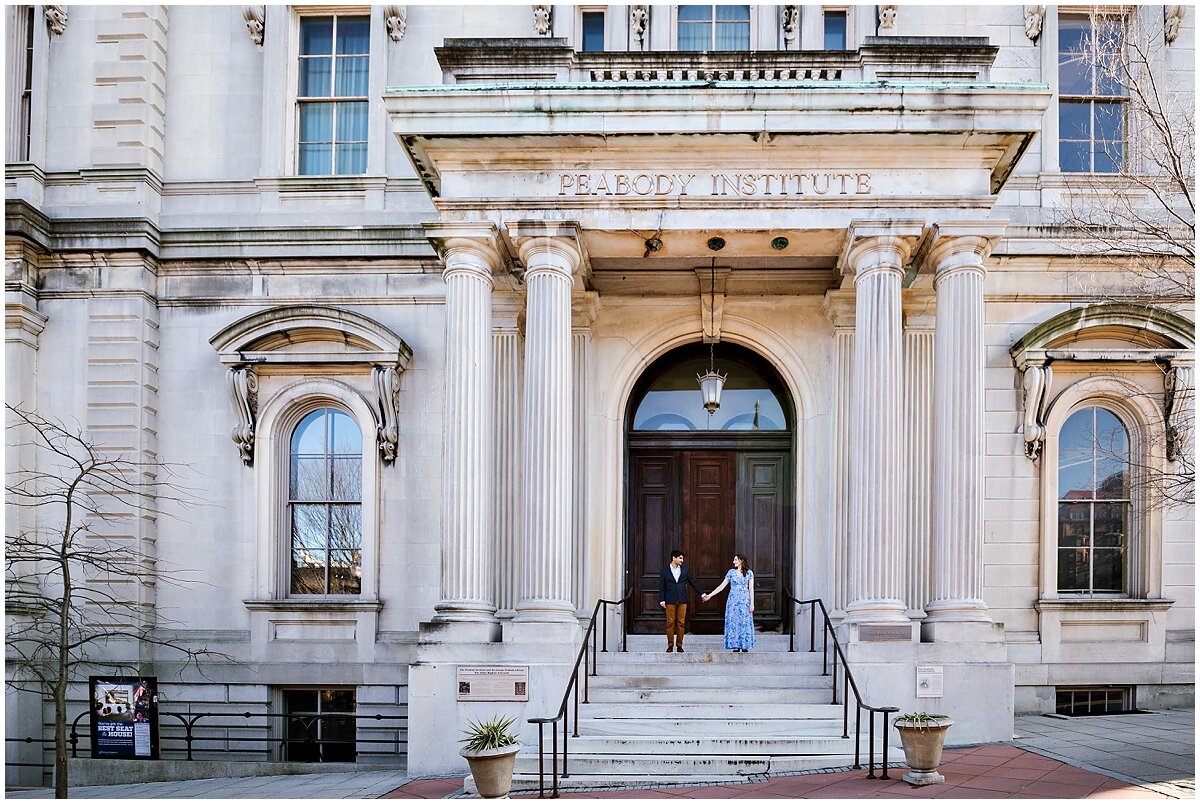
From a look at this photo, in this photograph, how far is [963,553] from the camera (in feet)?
48.2

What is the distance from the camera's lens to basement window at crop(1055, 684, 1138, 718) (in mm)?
17156

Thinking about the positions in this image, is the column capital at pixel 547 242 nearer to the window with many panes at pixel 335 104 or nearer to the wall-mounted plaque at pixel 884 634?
the window with many panes at pixel 335 104

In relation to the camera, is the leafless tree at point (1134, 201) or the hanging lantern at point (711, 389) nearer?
the leafless tree at point (1134, 201)

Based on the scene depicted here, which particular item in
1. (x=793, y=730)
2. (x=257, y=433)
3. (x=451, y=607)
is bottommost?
(x=793, y=730)

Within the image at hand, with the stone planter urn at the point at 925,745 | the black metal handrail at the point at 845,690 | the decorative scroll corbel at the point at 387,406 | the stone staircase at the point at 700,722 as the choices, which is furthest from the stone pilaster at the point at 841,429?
the decorative scroll corbel at the point at 387,406

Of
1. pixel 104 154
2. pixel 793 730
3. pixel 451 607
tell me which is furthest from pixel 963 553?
pixel 104 154

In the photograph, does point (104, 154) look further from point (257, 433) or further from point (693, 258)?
point (693, 258)

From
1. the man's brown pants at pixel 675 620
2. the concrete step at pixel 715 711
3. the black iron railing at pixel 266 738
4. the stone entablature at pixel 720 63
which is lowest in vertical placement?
the black iron railing at pixel 266 738

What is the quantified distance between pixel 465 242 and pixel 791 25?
252 inches

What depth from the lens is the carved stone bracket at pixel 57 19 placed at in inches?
725

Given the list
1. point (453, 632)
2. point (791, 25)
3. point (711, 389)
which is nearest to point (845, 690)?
point (453, 632)

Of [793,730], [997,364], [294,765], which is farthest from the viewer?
[997,364]

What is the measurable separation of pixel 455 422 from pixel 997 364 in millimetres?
7723

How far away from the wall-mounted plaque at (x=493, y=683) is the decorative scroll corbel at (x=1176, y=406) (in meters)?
9.34
